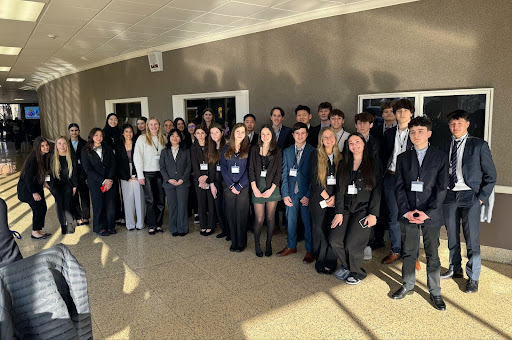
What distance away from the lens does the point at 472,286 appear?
356 centimetres

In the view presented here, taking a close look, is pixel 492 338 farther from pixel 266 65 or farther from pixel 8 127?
pixel 8 127

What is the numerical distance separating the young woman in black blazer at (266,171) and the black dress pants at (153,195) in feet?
5.74

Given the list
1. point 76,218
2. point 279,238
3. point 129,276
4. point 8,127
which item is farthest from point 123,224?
point 8,127

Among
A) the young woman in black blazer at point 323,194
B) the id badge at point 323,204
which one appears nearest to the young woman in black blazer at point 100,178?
the young woman in black blazer at point 323,194

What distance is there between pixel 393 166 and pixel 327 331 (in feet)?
6.69

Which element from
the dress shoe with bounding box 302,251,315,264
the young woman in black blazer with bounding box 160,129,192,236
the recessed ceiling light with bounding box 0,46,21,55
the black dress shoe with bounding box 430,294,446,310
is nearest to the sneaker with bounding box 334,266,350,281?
the dress shoe with bounding box 302,251,315,264

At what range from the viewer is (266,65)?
248 inches

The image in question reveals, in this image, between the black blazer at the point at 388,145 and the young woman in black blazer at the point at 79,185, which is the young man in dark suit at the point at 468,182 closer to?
the black blazer at the point at 388,145

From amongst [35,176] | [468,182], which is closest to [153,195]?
[35,176]

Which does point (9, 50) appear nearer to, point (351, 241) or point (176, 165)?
point (176, 165)

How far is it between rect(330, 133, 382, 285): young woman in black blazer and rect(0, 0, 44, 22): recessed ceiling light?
477 centimetres

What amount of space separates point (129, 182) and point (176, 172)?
0.88 m

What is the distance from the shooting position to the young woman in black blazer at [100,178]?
5250 mm

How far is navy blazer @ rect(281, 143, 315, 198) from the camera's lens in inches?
164
